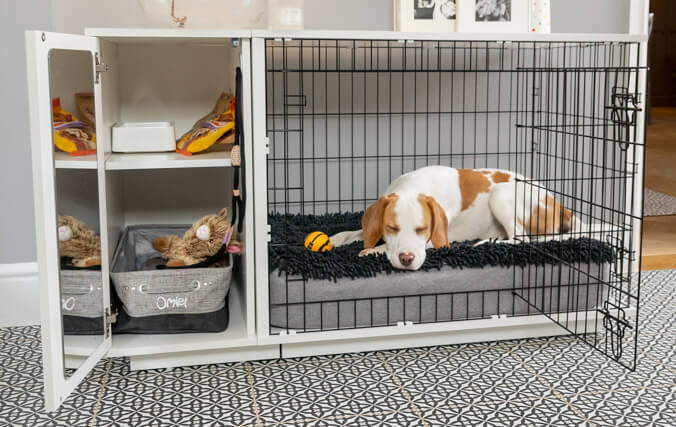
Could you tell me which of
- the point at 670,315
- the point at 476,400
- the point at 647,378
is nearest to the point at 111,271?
the point at 476,400

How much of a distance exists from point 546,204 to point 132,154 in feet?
4.72

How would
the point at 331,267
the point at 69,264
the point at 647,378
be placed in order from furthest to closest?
the point at 331,267 < the point at 647,378 < the point at 69,264

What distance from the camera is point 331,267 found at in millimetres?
2332

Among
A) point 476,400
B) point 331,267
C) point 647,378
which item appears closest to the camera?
point 476,400

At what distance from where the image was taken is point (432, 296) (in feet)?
7.84

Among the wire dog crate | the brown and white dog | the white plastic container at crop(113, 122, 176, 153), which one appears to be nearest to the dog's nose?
the brown and white dog

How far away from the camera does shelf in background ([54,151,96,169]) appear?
1743 mm

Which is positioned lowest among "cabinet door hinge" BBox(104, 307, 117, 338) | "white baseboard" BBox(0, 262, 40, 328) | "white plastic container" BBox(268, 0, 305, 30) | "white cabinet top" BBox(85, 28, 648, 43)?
"white baseboard" BBox(0, 262, 40, 328)

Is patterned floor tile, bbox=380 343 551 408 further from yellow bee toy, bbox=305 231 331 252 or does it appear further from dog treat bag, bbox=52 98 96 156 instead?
dog treat bag, bbox=52 98 96 156

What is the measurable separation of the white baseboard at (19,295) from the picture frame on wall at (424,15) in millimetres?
1750

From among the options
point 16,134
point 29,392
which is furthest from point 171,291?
point 16,134

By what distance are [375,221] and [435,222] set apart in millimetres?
208

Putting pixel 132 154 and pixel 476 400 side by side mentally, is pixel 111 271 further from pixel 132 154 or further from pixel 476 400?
pixel 476 400

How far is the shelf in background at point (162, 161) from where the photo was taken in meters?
2.14
